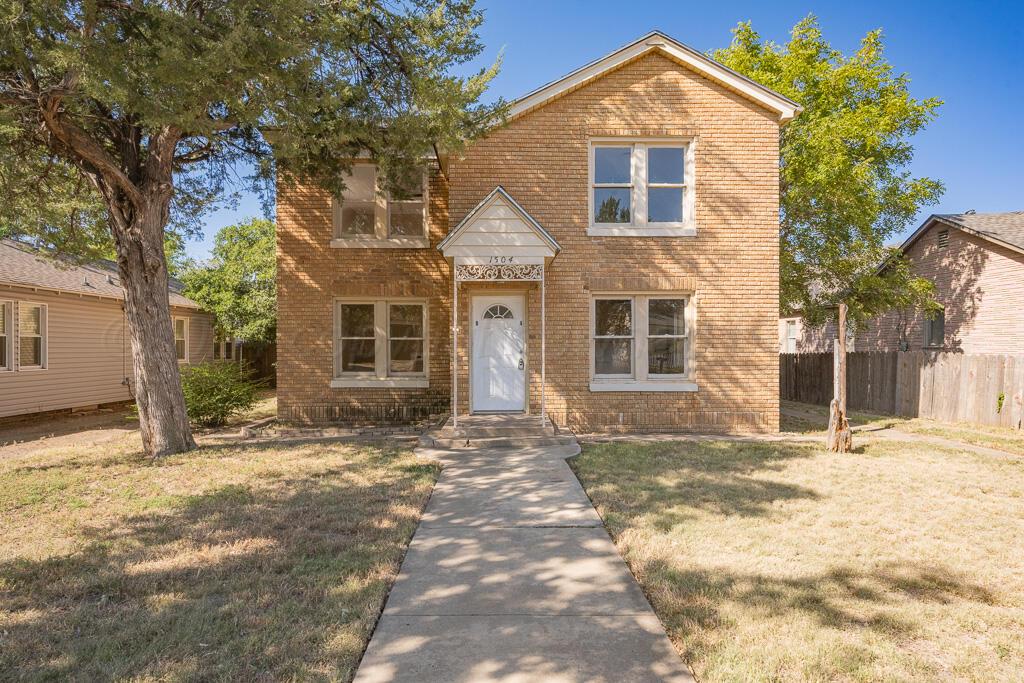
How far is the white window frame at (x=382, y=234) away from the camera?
41.0 ft

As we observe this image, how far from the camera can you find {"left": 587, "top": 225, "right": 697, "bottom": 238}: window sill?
11062 millimetres

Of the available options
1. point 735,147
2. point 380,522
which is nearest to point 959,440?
Answer: point 735,147

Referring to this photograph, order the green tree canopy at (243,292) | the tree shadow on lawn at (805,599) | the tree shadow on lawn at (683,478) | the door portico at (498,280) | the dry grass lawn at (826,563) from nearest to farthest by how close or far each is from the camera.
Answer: the dry grass lawn at (826,563), the tree shadow on lawn at (805,599), the tree shadow on lawn at (683,478), the door portico at (498,280), the green tree canopy at (243,292)

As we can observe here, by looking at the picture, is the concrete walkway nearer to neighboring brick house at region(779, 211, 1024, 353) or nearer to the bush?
the bush

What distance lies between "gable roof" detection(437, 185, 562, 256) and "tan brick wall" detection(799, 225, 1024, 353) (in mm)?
13645

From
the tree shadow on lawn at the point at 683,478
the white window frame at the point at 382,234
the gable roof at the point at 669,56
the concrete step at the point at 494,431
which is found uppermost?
the gable roof at the point at 669,56

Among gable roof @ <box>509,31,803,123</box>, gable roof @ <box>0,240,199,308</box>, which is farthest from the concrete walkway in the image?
gable roof @ <box>0,240,199,308</box>

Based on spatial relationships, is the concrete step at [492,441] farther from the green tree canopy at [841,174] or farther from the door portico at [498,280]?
the green tree canopy at [841,174]

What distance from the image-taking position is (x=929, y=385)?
47.6 ft

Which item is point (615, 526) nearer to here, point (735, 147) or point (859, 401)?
point (735, 147)

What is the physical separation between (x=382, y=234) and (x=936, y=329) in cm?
1791

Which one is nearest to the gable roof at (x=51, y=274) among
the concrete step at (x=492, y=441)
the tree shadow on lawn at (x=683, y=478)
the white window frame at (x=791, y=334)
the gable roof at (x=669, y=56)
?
the concrete step at (x=492, y=441)

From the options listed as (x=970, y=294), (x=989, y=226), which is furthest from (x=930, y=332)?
(x=989, y=226)

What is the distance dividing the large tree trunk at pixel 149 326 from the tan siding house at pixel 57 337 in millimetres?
5902
